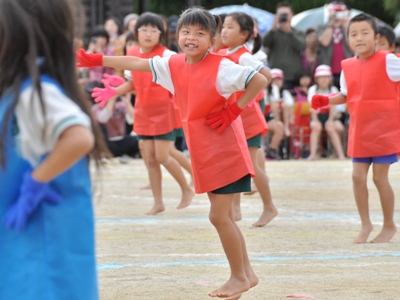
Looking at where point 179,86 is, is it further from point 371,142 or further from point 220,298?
point 371,142

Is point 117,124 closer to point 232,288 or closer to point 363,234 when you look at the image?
point 363,234

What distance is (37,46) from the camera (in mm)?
2900

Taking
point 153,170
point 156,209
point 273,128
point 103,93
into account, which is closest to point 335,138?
point 273,128

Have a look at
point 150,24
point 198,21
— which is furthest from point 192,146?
point 150,24

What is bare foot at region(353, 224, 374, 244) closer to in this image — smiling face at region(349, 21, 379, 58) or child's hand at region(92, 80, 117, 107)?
smiling face at region(349, 21, 379, 58)

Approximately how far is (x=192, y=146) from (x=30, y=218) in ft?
6.54

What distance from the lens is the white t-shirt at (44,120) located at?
279 cm

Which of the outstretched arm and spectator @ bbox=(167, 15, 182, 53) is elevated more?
the outstretched arm

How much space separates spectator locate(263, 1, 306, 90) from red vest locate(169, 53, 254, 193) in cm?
922

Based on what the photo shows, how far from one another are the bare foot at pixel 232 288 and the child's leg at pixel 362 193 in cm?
183

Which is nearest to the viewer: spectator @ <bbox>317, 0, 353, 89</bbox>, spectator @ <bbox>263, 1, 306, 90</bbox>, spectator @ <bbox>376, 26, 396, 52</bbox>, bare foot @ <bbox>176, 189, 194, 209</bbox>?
Result: spectator @ <bbox>376, 26, 396, 52</bbox>

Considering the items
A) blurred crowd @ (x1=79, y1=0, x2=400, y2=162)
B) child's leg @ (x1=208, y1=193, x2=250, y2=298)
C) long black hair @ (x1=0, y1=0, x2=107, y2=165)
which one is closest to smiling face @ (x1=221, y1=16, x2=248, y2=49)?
child's leg @ (x1=208, y1=193, x2=250, y2=298)

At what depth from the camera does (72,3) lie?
9.77ft

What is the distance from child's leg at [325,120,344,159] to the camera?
13641 mm
